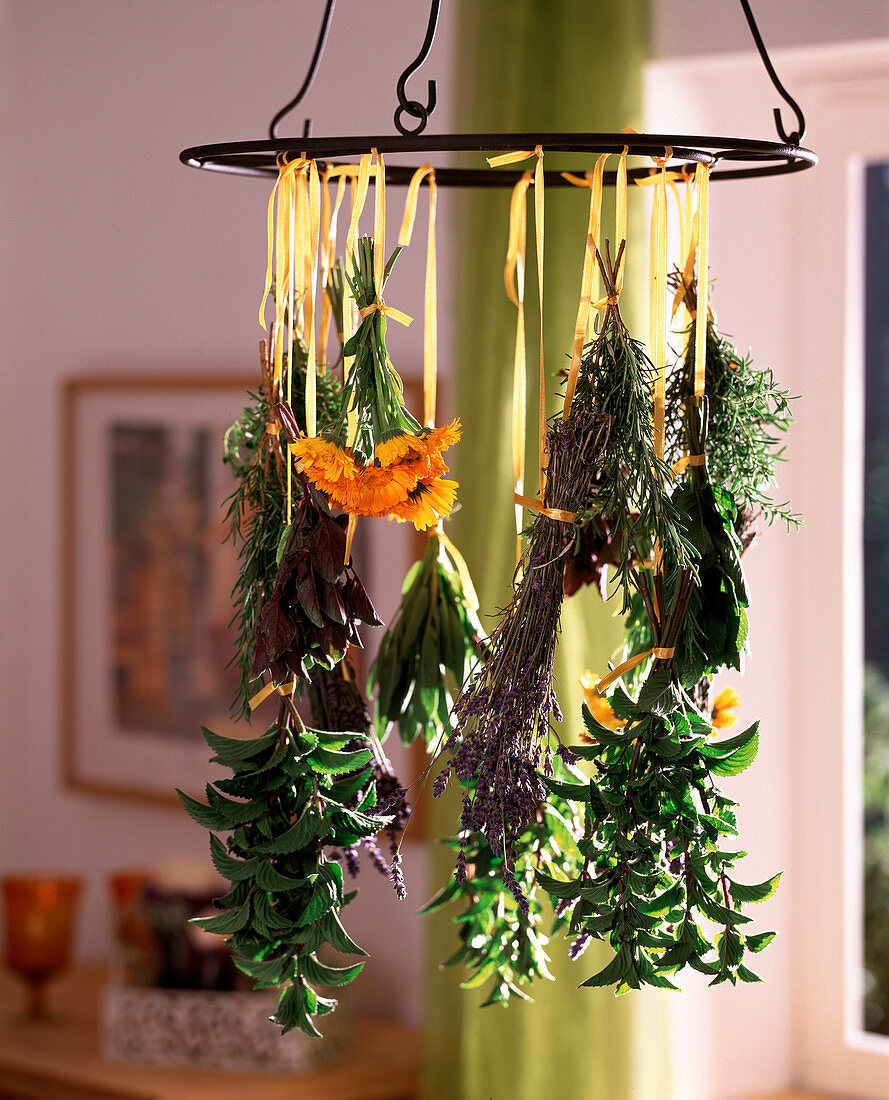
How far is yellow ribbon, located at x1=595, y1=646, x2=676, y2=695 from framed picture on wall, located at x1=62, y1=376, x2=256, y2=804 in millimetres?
1535

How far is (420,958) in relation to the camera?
2.24 m

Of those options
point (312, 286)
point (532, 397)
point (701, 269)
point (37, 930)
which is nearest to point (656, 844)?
point (701, 269)

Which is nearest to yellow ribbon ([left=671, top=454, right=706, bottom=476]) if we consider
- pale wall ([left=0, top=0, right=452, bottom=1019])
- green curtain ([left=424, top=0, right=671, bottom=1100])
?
green curtain ([left=424, top=0, right=671, bottom=1100])

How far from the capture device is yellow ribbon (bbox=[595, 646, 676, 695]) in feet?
2.84

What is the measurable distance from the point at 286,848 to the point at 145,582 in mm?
1744

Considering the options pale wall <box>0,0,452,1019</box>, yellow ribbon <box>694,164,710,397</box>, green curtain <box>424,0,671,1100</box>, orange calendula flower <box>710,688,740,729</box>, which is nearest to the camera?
yellow ribbon <box>694,164,710,397</box>

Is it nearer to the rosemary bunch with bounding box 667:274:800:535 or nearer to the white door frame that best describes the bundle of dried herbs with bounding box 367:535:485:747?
the rosemary bunch with bounding box 667:274:800:535

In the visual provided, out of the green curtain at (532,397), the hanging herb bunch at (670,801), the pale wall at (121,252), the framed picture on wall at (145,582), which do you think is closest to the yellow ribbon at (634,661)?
the hanging herb bunch at (670,801)

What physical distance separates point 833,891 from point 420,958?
67 centimetres

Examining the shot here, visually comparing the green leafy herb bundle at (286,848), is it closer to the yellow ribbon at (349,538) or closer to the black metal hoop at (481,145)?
the yellow ribbon at (349,538)

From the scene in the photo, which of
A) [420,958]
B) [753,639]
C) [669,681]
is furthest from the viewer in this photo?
[420,958]

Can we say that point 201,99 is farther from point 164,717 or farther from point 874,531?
point 874,531

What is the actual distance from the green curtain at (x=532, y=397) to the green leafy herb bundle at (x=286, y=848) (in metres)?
0.95

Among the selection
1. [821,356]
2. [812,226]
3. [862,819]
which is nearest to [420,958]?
[862,819]
